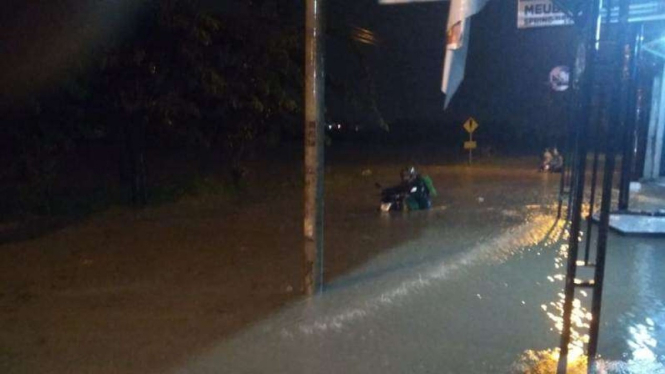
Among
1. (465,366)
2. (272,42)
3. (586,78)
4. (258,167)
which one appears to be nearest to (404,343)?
(465,366)

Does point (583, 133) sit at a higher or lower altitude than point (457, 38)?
lower

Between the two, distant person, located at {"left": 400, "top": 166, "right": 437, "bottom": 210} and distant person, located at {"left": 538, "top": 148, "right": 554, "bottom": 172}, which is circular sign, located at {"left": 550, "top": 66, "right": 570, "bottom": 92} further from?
distant person, located at {"left": 538, "top": 148, "right": 554, "bottom": 172}

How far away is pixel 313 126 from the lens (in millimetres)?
7176

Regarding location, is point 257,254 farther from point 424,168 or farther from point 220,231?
point 424,168

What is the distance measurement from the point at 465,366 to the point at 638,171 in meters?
17.0

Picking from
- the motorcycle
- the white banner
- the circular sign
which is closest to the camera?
the white banner

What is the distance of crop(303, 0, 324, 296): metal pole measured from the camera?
23.3 ft

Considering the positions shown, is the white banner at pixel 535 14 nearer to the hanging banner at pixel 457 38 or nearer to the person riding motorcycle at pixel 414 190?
the hanging banner at pixel 457 38

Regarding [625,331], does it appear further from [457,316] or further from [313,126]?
[313,126]

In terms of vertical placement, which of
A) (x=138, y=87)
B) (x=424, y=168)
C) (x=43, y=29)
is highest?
(x=43, y=29)

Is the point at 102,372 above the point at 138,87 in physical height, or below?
below

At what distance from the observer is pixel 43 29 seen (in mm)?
11469

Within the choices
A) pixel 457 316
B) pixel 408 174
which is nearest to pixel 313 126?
pixel 457 316

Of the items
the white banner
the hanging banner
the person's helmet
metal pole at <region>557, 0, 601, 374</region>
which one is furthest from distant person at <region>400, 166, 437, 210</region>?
metal pole at <region>557, 0, 601, 374</region>
